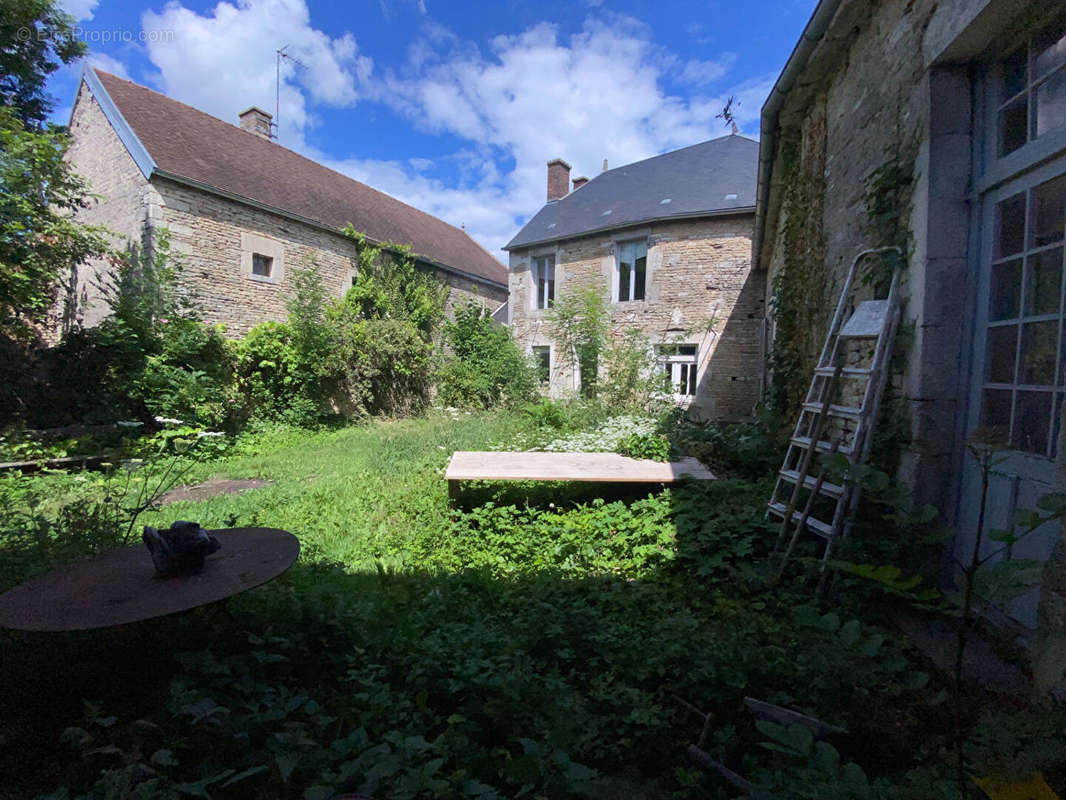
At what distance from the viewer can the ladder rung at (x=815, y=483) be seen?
9.80 ft

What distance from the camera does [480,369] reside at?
13141 millimetres

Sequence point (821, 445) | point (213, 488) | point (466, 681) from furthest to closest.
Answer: point (213, 488) < point (821, 445) < point (466, 681)

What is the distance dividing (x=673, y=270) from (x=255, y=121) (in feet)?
39.3

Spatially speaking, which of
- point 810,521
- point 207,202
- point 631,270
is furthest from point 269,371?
point 810,521

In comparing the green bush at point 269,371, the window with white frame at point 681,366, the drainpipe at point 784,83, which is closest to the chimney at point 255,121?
the green bush at point 269,371

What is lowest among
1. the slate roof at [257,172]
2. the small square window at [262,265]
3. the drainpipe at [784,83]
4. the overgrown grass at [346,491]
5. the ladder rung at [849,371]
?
the overgrown grass at [346,491]

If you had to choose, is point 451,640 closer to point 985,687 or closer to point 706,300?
point 985,687

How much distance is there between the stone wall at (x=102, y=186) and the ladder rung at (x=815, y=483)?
11187 millimetres

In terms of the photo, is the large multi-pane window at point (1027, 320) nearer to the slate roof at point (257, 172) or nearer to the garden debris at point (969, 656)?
the garden debris at point (969, 656)

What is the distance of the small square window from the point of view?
35.5 ft

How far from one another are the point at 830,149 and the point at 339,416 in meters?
10.2

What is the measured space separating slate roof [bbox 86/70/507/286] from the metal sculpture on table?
9740 mm

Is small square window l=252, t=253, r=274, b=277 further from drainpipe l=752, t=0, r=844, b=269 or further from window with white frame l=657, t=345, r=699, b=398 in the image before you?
drainpipe l=752, t=0, r=844, b=269

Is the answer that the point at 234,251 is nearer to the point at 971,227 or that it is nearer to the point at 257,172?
the point at 257,172
